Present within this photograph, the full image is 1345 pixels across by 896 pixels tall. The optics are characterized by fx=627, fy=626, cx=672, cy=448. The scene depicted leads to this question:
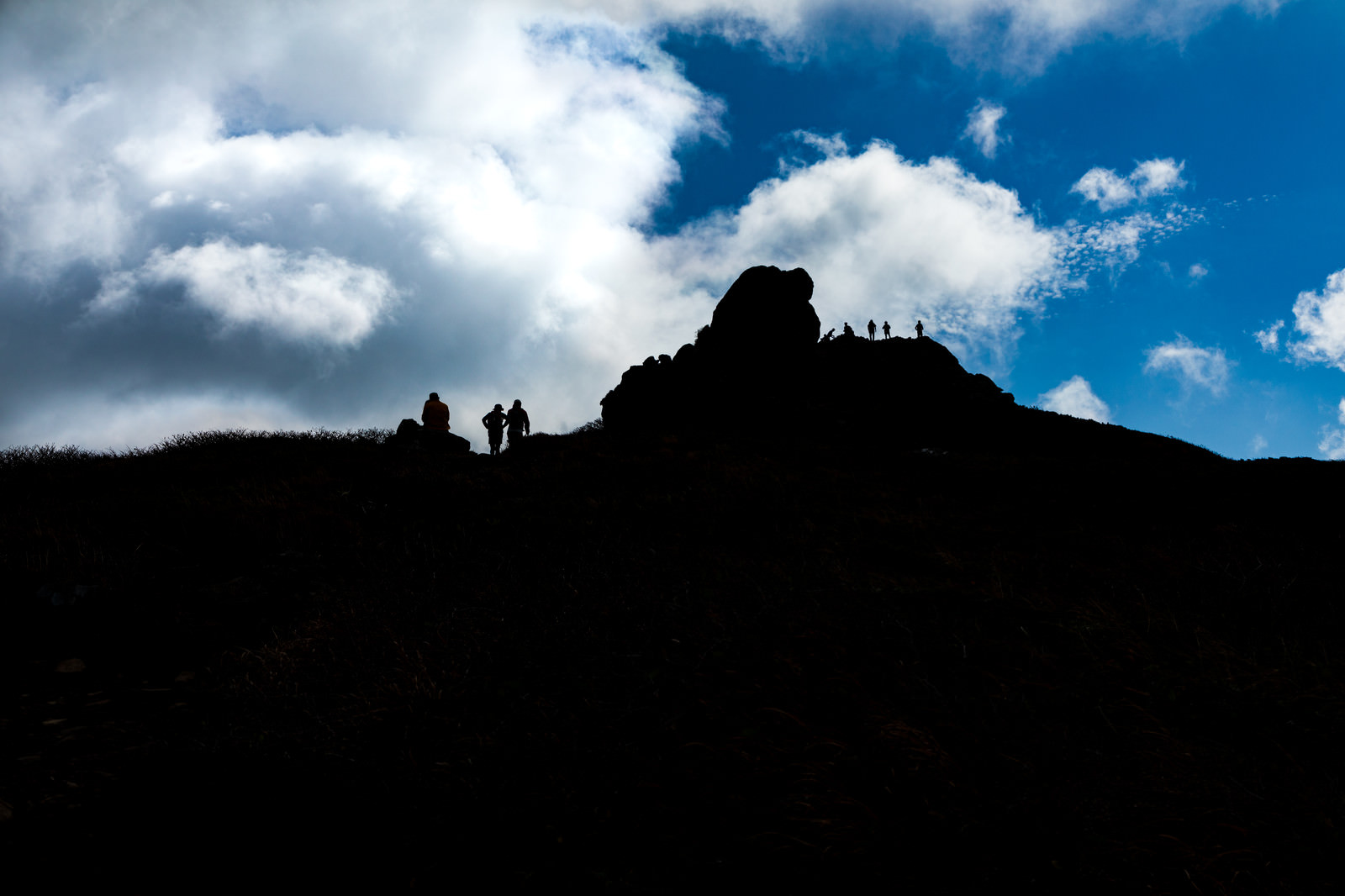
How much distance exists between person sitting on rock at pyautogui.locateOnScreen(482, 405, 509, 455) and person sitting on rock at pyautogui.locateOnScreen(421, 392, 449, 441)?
3.83 ft

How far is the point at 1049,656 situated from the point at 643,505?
22.9ft

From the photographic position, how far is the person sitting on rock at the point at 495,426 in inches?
720

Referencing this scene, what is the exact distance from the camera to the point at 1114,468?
14.3 meters

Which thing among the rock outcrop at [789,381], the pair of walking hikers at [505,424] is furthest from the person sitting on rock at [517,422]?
the rock outcrop at [789,381]

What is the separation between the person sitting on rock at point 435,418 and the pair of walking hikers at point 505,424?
117cm

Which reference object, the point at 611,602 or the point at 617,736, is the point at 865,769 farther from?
the point at 611,602

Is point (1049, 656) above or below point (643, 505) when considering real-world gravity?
below

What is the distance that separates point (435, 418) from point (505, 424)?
1.97 meters

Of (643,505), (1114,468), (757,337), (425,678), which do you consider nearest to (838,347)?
(757,337)

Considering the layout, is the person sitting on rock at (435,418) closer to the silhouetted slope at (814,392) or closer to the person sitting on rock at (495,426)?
the person sitting on rock at (495,426)

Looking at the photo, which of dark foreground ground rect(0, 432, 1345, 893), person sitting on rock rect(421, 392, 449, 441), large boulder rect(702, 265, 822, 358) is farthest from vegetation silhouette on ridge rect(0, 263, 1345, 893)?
large boulder rect(702, 265, 822, 358)

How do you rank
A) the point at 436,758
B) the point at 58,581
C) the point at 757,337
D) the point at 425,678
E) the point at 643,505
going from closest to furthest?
the point at 436,758, the point at 425,678, the point at 58,581, the point at 643,505, the point at 757,337

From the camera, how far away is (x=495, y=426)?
18.4 m

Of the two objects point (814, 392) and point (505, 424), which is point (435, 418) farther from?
point (814, 392)
